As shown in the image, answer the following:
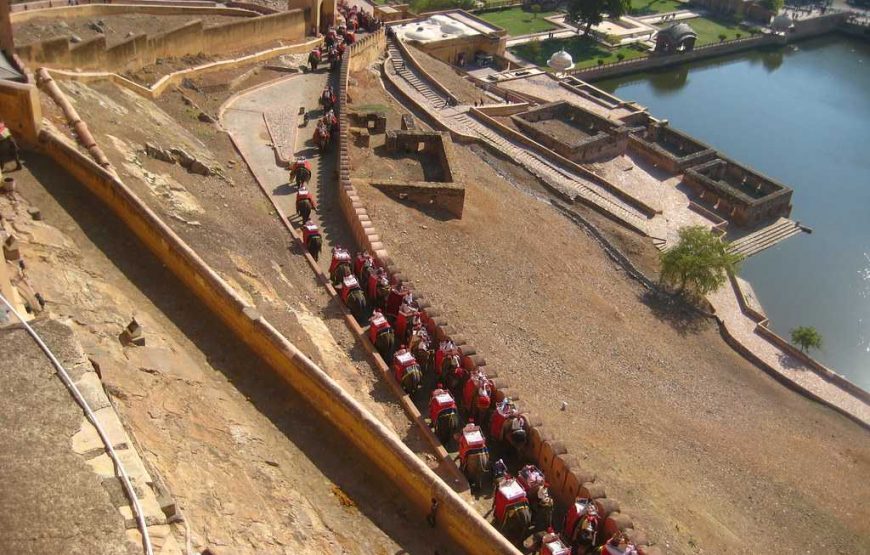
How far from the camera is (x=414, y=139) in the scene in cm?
2772

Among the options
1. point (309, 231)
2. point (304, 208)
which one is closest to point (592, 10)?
point (304, 208)

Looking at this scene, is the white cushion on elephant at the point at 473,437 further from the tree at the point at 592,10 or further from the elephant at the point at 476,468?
the tree at the point at 592,10

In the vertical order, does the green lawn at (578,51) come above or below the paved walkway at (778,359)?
above

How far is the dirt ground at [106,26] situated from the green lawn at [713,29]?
140 feet

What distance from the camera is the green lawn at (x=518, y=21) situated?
200 ft

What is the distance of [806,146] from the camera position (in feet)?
161

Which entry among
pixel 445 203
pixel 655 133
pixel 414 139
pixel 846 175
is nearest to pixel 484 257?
pixel 445 203

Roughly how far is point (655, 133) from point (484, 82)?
989 cm

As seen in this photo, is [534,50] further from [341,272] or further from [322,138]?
[341,272]

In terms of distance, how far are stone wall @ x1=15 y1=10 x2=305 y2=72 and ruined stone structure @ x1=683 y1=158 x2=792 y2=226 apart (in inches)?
768

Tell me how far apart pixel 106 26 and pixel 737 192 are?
89.5ft

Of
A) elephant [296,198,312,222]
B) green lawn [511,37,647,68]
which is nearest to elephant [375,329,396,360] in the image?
elephant [296,198,312,222]

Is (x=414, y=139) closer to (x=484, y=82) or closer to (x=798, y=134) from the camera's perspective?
(x=484, y=82)

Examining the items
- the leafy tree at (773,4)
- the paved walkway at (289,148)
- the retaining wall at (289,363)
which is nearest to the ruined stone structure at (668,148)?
the paved walkway at (289,148)
